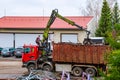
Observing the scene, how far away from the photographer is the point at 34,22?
55.9 m

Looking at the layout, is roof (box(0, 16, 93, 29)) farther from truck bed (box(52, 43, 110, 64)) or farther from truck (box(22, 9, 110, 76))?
truck bed (box(52, 43, 110, 64))

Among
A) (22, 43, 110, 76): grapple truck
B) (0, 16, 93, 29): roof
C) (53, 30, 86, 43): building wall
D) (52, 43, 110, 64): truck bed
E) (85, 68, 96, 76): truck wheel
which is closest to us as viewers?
(52, 43, 110, 64): truck bed

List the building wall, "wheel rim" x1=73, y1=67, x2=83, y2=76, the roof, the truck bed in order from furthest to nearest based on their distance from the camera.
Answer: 1. the roof
2. the building wall
3. "wheel rim" x1=73, y1=67, x2=83, y2=76
4. the truck bed

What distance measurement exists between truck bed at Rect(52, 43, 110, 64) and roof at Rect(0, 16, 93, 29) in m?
22.2

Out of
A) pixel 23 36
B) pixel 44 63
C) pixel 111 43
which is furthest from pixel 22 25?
pixel 111 43

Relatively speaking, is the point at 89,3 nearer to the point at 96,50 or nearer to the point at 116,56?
the point at 96,50

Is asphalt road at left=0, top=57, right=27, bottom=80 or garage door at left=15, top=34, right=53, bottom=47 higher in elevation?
garage door at left=15, top=34, right=53, bottom=47

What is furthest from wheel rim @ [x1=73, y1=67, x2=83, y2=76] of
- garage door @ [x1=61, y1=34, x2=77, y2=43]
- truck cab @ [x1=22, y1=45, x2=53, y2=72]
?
garage door @ [x1=61, y1=34, x2=77, y2=43]

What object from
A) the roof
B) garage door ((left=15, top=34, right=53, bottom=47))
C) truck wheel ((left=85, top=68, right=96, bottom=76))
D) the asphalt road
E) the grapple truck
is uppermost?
the roof

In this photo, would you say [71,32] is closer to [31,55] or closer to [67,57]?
[31,55]

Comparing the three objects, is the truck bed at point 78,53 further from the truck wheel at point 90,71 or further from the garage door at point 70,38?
the garage door at point 70,38

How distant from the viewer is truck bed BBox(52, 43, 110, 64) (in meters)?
28.3

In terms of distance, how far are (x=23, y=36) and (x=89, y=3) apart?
1525 inches

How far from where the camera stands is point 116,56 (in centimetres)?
617
